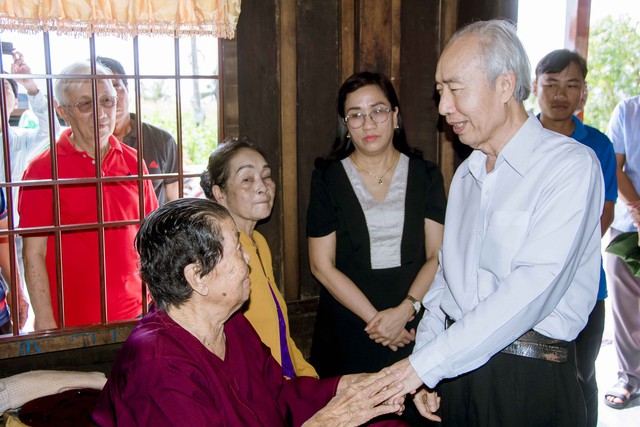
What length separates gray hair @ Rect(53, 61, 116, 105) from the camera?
113 inches

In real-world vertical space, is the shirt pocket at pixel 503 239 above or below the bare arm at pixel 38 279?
above

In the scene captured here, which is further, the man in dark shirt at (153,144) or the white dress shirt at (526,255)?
the man in dark shirt at (153,144)

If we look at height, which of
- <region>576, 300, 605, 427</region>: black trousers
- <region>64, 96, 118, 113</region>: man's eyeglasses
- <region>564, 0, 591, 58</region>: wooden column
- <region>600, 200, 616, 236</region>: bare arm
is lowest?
<region>576, 300, 605, 427</region>: black trousers

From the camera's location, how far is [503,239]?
1.81 metres

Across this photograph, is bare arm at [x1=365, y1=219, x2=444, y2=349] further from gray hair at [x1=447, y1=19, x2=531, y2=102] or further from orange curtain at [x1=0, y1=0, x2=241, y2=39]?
orange curtain at [x1=0, y1=0, x2=241, y2=39]

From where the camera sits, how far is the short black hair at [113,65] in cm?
291

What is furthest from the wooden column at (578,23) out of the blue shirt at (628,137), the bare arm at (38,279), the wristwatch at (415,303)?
the bare arm at (38,279)

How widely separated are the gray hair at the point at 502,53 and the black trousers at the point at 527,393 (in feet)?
2.76

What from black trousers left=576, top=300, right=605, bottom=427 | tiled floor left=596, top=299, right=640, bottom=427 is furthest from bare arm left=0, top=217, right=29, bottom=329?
tiled floor left=596, top=299, right=640, bottom=427

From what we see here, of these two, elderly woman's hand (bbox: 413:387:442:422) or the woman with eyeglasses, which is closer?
elderly woman's hand (bbox: 413:387:442:422)

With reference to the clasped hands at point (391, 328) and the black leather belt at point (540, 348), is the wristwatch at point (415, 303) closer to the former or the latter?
the clasped hands at point (391, 328)

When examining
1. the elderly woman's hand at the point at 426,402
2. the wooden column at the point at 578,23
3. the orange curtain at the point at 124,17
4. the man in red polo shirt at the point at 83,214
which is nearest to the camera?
the elderly woman's hand at the point at 426,402

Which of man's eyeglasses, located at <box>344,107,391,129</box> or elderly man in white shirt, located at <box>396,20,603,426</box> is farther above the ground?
man's eyeglasses, located at <box>344,107,391,129</box>

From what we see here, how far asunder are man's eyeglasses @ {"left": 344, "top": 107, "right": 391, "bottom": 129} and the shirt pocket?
1.02 m
